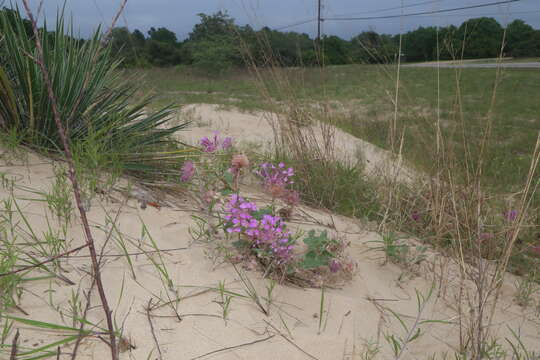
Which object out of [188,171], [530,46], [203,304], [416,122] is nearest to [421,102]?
[530,46]

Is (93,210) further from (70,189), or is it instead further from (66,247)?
(66,247)

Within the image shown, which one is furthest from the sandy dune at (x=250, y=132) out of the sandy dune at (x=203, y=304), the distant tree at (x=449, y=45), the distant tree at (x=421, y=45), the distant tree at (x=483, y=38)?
the sandy dune at (x=203, y=304)

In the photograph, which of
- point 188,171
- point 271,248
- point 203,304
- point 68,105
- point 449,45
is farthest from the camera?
point 449,45

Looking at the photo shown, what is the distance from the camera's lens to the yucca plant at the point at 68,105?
7.34 feet

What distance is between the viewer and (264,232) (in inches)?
66.7

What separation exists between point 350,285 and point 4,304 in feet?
4.09

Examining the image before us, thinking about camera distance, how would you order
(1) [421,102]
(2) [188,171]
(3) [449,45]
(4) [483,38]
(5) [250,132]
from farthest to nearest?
(1) [421,102], (5) [250,132], (4) [483,38], (3) [449,45], (2) [188,171]

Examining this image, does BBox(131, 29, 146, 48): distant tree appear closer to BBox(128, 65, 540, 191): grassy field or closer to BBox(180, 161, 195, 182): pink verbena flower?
BBox(128, 65, 540, 191): grassy field

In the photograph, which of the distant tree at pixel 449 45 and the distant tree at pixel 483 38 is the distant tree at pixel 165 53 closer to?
the distant tree at pixel 483 38

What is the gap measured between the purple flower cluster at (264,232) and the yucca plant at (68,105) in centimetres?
80

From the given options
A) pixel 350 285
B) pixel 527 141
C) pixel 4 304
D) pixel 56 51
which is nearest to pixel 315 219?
pixel 350 285

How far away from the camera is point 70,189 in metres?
1.85

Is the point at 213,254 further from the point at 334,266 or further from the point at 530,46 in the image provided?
the point at 530,46

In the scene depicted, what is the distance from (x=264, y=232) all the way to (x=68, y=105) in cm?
149
